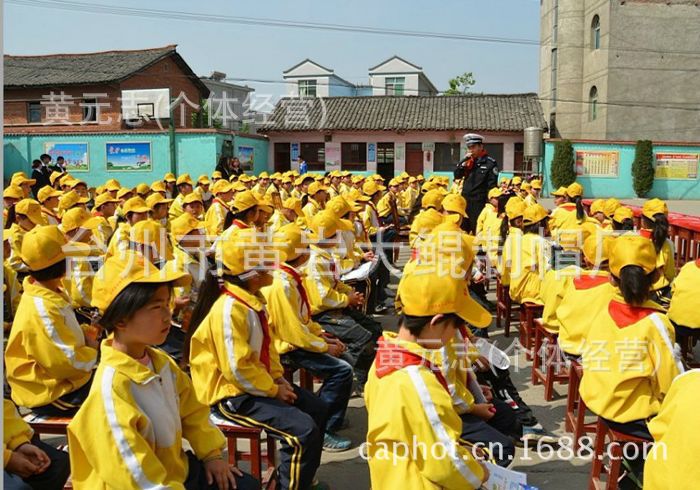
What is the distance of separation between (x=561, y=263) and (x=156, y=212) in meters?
4.70

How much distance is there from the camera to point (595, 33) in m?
25.2

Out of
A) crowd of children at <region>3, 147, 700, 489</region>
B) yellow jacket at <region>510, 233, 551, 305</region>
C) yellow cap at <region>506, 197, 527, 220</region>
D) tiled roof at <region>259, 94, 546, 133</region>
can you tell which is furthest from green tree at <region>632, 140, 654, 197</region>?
yellow jacket at <region>510, 233, 551, 305</region>

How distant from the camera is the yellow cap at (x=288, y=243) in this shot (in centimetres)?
393

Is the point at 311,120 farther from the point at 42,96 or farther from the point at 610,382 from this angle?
the point at 610,382

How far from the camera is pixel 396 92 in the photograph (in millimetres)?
42781

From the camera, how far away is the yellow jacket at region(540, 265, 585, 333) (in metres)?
4.59

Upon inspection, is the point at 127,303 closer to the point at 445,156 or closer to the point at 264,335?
the point at 264,335

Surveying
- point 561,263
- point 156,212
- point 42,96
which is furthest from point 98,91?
point 561,263

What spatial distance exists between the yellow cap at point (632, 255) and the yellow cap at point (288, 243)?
1.92 meters

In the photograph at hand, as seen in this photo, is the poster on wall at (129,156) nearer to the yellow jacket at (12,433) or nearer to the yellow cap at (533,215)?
the yellow cap at (533,215)

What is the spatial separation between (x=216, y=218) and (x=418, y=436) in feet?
22.5

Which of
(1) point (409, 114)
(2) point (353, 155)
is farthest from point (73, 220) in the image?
(1) point (409, 114)

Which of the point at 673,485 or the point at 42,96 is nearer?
the point at 673,485

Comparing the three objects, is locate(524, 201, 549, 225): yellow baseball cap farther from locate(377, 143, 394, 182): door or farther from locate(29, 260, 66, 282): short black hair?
locate(377, 143, 394, 182): door
